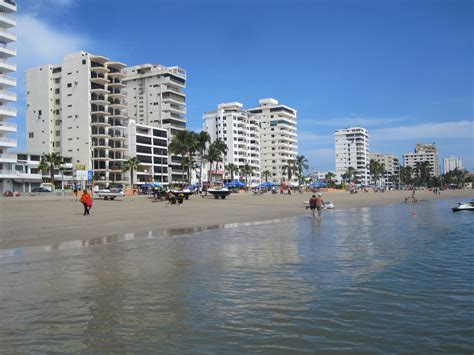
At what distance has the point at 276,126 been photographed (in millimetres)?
171625

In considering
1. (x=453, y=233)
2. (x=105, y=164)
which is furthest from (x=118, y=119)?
(x=453, y=233)

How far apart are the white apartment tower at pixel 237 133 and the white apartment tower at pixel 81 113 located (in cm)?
4884

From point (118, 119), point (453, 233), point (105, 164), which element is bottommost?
point (453, 233)

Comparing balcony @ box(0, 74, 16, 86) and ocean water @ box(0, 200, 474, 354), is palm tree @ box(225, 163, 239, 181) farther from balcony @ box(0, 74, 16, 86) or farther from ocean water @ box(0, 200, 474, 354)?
ocean water @ box(0, 200, 474, 354)

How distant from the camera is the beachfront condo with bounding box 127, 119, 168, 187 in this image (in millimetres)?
107375

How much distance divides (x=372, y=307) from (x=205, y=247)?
921cm

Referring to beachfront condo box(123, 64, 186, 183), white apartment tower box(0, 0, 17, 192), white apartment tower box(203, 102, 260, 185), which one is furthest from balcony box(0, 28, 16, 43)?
white apartment tower box(203, 102, 260, 185)

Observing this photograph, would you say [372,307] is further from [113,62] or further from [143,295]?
[113,62]

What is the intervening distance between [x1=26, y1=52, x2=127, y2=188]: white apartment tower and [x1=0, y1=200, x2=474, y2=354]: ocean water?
292 feet

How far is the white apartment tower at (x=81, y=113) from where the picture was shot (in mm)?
100562

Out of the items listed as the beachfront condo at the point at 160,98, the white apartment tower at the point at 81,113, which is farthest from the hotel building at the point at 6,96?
the beachfront condo at the point at 160,98

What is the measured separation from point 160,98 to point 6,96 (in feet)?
174

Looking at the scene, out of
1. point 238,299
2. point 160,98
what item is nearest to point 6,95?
point 160,98

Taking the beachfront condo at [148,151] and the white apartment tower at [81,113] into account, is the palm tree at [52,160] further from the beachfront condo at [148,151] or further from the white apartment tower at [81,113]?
the beachfront condo at [148,151]
